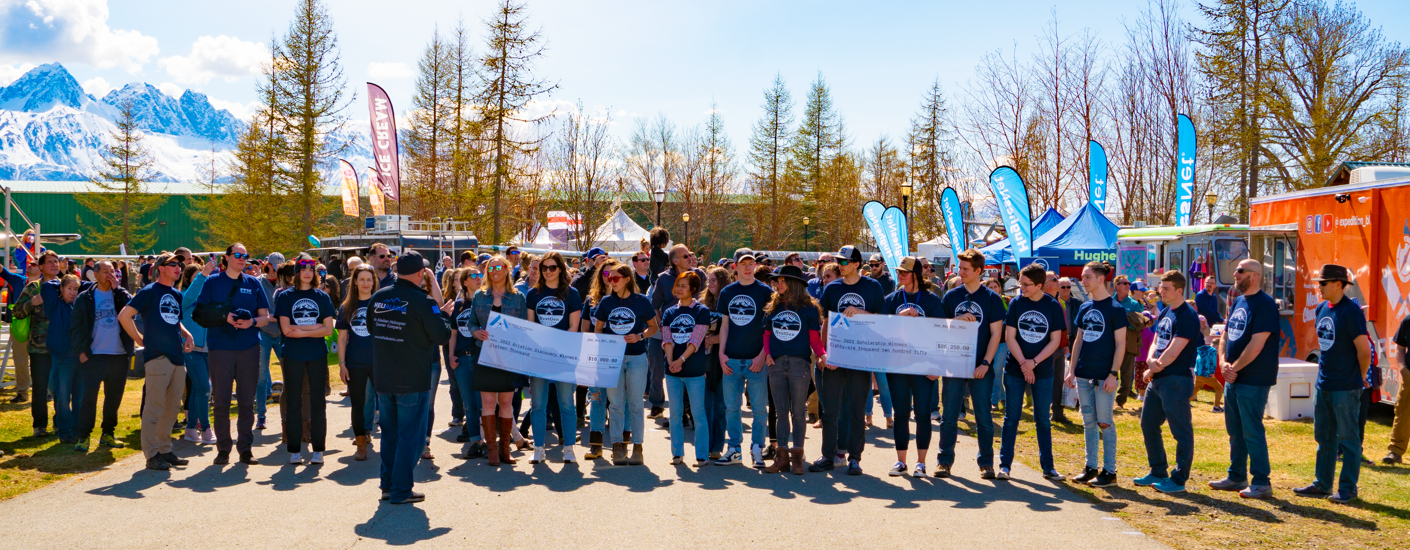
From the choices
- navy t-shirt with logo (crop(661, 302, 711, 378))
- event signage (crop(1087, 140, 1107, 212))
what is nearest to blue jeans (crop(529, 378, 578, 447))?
navy t-shirt with logo (crop(661, 302, 711, 378))

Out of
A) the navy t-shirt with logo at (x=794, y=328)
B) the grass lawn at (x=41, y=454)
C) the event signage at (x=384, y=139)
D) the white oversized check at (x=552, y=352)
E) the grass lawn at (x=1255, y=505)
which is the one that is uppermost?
the event signage at (x=384, y=139)

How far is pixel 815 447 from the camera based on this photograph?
337 inches

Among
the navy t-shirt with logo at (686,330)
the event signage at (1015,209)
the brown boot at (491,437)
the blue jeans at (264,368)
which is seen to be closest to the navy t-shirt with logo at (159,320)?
the blue jeans at (264,368)

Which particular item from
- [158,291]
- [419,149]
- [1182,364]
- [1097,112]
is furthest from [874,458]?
[419,149]

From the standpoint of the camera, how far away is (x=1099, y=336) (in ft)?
22.3

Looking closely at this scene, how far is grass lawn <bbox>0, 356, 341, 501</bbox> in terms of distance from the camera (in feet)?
23.0

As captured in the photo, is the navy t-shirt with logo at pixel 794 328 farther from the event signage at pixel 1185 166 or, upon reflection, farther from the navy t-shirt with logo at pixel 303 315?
the event signage at pixel 1185 166

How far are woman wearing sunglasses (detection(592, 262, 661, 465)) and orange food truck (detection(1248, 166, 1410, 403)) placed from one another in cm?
674

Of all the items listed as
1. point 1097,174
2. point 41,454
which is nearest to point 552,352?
point 41,454

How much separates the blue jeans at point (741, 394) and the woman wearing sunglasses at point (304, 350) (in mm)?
3373

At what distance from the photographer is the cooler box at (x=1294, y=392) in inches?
404

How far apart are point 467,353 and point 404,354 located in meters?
1.78

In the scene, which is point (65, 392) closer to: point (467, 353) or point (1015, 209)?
point (467, 353)

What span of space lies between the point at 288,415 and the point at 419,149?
39599 millimetres
